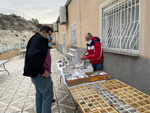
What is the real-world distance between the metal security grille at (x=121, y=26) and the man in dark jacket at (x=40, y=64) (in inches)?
72.2

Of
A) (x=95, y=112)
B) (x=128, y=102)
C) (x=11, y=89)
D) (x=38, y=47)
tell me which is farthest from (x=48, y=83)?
(x=11, y=89)

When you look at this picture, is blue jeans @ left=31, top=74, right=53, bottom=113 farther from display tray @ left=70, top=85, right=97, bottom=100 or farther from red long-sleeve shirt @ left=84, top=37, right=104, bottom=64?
red long-sleeve shirt @ left=84, top=37, right=104, bottom=64

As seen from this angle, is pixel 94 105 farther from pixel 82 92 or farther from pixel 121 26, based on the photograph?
pixel 121 26

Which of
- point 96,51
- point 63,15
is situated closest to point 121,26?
point 96,51

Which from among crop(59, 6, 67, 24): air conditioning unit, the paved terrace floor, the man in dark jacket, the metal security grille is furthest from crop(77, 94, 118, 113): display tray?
crop(59, 6, 67, 24): air conditioning unit

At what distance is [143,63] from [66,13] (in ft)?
26.6

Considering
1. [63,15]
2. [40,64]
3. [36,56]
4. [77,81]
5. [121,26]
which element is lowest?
[77,81]

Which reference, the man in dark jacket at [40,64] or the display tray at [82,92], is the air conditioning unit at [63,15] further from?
the display tray at [82,92]

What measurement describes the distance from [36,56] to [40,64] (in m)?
0.13

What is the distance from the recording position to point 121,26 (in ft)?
9.67

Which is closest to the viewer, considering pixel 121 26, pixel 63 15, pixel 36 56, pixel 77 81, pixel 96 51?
pixel 36 56

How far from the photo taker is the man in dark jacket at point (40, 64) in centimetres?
165

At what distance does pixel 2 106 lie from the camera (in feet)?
9.66

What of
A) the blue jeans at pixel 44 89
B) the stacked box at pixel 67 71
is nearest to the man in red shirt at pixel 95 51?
the stacked box at pixel 67 71
